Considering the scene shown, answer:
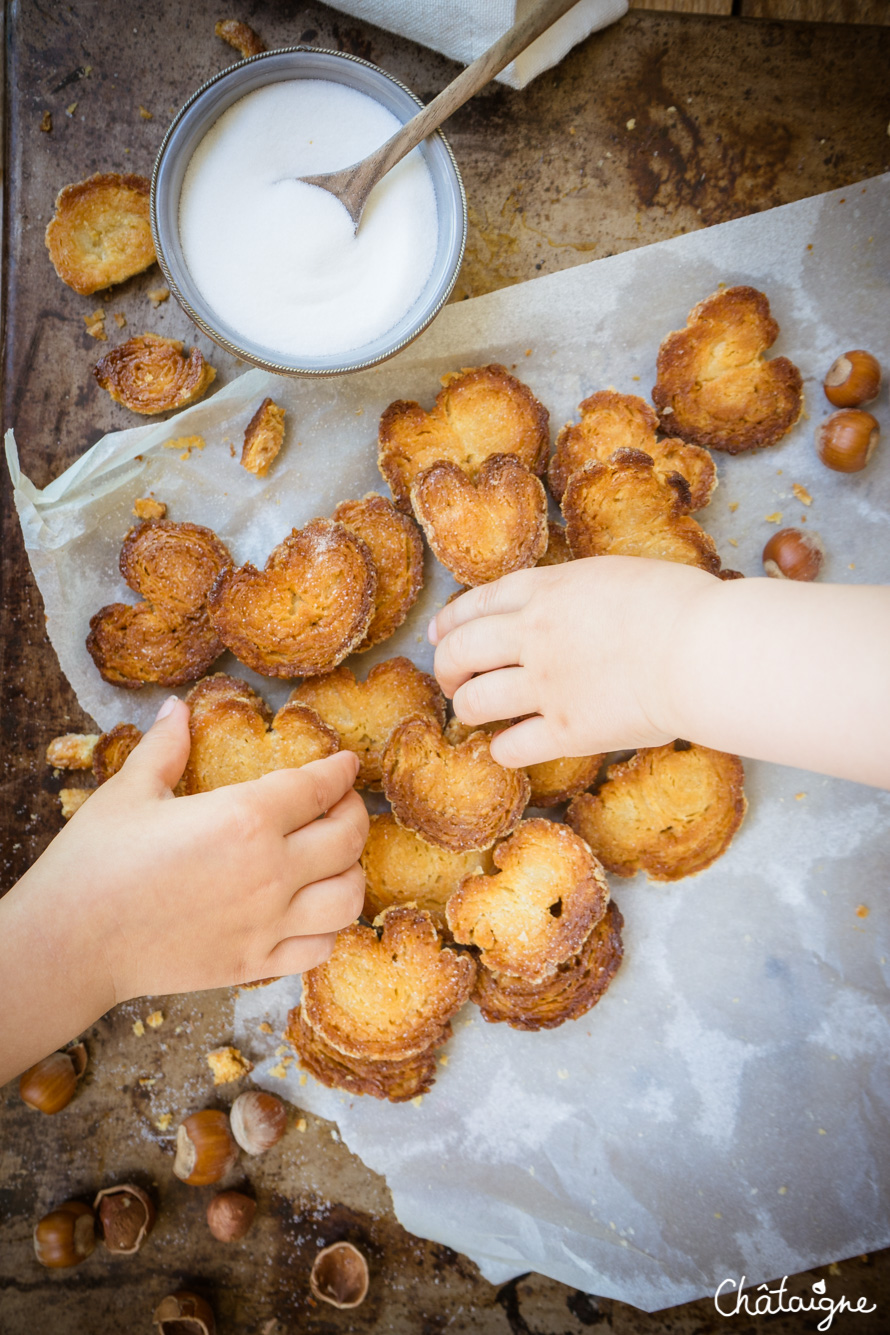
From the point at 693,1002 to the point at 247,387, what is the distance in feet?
4.87

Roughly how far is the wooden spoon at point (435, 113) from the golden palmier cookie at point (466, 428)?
359mm

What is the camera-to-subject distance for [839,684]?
1.06 meters

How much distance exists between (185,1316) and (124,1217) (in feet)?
0.72

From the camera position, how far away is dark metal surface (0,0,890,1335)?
1616mm

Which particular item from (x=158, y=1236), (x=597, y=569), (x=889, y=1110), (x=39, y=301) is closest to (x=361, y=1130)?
(x=158, y=1236)

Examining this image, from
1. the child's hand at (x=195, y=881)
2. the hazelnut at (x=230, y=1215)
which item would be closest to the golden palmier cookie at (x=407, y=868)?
the child's hand at (x=195, y=881)

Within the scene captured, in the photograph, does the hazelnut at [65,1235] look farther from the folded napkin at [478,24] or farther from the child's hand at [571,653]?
the folded napkin at [478,24]

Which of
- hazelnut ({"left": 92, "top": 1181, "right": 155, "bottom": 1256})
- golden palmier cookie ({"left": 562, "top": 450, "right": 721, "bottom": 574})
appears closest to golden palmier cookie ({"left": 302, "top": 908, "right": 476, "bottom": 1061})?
hazelnut ({"left": 92, "top": 1181, "right": 155, "bottom": 1256})

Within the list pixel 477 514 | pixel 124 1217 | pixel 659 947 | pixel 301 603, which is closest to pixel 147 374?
pixel 301 603

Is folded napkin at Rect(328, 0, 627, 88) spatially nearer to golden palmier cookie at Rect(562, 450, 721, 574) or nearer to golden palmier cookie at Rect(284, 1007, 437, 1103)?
golden palmier cookie at Rect(562, 450, 721, 574)

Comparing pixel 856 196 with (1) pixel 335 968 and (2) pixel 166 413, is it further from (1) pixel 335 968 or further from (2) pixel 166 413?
(1) pixel 335 968

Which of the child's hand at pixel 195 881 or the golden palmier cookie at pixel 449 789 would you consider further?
the golden palmier cookie at pixel 449 789

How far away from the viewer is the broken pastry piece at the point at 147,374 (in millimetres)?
1619

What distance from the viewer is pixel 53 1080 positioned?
5.38 feet
